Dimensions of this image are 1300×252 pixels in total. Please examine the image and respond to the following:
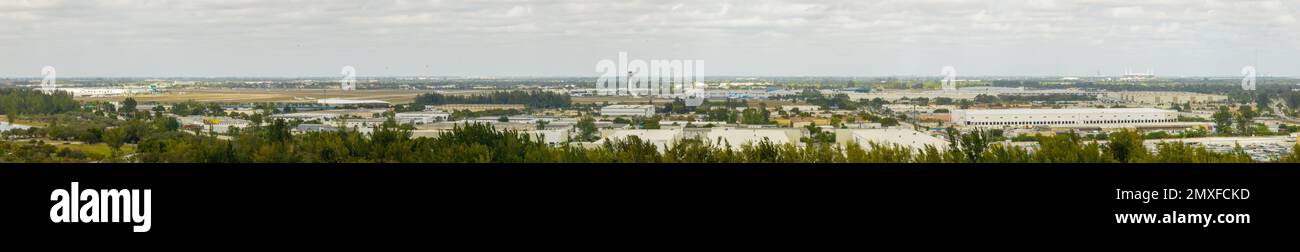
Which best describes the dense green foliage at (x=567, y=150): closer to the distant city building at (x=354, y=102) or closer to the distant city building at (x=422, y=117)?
the distant city building at (x=422, y=117)

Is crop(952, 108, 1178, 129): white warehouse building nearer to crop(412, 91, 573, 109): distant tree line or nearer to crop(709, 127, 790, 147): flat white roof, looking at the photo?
crop(709, 127, 790, 147): flat white roof

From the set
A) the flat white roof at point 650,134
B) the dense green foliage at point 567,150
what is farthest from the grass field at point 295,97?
the flat white roof at point 650,134

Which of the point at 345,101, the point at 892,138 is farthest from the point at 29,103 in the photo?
the point at 892,138

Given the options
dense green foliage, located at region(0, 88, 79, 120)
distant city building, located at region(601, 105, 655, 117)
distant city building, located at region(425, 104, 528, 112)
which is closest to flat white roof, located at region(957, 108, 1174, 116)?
distant city building, located at region(601, 105, 655, 117)
